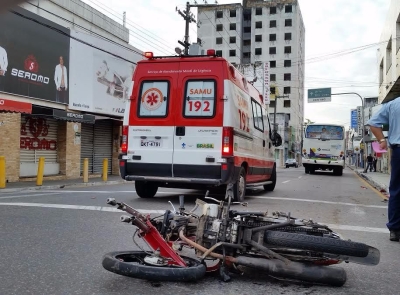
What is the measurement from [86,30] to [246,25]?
68.7 m

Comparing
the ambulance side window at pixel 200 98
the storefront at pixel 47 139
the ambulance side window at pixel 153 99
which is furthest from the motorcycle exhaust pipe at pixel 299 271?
the storefront at pixel 47 139

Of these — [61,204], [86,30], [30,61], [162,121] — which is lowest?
[61,204]

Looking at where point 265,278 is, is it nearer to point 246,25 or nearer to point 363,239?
point 363,239

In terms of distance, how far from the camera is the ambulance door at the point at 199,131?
8.12 meters

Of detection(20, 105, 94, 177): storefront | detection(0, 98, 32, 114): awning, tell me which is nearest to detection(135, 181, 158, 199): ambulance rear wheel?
detection(0, 98, 32, 114): awning

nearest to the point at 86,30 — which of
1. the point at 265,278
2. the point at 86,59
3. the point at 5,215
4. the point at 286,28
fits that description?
the point at 86,59

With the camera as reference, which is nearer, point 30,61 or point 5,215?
point 5,215

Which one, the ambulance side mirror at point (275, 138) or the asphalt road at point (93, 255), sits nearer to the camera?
the asphalt road at point (93, 255)

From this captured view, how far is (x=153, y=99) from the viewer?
853 cm

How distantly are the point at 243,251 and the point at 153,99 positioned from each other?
5524mm

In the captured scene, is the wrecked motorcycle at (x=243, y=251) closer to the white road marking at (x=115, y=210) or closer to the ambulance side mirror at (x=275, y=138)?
the white road marking at (x=115, y=210)

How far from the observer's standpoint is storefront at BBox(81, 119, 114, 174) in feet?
63.6

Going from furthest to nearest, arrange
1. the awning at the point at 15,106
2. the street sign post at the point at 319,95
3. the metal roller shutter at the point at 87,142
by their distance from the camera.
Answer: the street sign post at the point at 319,95 < the metal roller shutter at the point at 87,142 < the awning at the point at 15,106

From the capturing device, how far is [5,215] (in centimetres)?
664
